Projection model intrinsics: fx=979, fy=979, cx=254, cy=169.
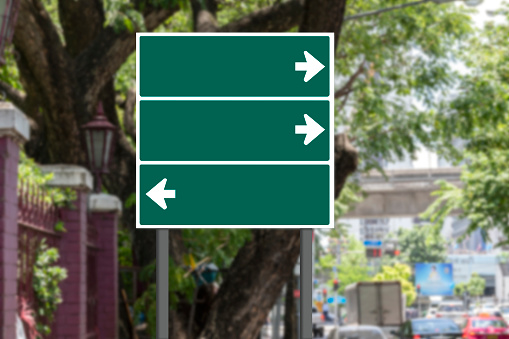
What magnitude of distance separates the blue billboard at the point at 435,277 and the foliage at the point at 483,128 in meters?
88.8

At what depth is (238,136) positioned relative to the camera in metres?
4.34

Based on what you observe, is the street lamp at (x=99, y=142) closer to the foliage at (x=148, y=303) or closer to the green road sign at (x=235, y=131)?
the foliage at (x=148, y=303)

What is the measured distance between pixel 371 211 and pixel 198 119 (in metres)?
43.8

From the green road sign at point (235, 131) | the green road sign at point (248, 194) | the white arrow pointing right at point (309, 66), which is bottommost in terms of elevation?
the green road sign at point (248, 194)

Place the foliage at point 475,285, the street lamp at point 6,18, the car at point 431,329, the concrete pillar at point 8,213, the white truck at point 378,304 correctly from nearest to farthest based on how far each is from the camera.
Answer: the street lamp at point 6,18 → the concrete pillar at point 8,213 → the car at point 431,329 → the white truck at point 378,304 → the foliage at point 475,285

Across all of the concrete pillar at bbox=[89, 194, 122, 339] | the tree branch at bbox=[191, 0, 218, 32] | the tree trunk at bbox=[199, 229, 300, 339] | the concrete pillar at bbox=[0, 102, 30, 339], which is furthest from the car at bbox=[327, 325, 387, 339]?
the concrete pillar at bbox=[0, 102, 30, 339]

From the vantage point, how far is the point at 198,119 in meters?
4.36

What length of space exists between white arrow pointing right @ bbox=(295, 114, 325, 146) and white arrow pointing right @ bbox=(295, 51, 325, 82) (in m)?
0.18

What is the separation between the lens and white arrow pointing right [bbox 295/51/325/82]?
4332 mm

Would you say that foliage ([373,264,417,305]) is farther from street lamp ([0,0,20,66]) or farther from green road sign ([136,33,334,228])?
green road sign ([136,33,334,228])

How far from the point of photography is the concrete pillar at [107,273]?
1331 cm

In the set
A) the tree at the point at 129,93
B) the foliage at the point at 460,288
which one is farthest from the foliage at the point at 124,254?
the foliage at the point at 460,288

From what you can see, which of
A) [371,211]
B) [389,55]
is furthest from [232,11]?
[371,211]

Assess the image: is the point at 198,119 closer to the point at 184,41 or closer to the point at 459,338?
the point at 184,41
